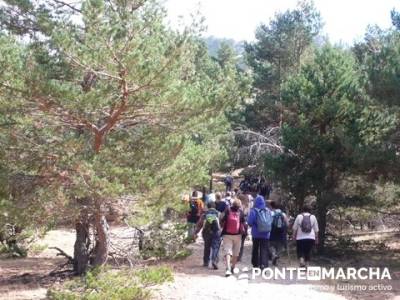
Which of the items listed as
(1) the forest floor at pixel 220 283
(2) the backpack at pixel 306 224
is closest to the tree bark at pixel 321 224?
(1) the forest floor at pixel 220 283

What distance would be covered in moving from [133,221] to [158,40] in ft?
10.5

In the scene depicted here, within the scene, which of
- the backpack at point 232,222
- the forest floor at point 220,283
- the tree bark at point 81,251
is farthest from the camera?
the tree bark at point 81,251

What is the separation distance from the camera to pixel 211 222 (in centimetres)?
1116

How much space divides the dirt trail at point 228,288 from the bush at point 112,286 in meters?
0.73

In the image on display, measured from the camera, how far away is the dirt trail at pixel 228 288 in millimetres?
9383

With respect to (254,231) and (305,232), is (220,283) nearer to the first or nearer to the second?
(254,231)

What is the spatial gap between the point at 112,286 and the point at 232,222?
3.18 metres

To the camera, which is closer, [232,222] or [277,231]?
[232,222]

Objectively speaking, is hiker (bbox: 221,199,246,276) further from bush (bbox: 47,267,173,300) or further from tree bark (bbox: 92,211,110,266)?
tree bark (bbox: 92,211,110,266)

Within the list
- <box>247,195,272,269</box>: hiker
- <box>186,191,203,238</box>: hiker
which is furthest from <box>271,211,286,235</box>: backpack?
<box>186,191,203,238</box>: hiker

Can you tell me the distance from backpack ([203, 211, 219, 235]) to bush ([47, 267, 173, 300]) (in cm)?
256

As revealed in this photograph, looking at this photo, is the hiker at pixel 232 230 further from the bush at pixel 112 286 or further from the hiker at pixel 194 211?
the hiker at pixel 194 211

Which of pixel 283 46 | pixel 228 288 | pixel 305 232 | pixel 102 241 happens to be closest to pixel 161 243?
pixel 102 241

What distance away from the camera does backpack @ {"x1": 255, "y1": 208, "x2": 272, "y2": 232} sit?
34.7ft
